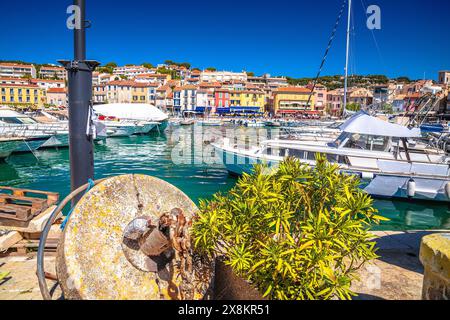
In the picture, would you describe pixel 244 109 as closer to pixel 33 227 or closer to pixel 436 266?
pixel 33 227

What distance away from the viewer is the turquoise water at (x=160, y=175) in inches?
484

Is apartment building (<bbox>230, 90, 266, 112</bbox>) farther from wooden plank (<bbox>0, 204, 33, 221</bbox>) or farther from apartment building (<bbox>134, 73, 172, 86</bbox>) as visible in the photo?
wooden plank (<bbox>0, 204, 33, 221</bbox>)

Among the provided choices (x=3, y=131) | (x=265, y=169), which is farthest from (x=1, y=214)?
(x=3, y=131)

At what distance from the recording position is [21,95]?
92188mm

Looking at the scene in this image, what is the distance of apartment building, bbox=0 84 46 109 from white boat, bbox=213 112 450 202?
92725 millimetres

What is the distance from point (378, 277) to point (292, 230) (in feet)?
7.10

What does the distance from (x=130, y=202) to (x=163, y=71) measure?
150 m

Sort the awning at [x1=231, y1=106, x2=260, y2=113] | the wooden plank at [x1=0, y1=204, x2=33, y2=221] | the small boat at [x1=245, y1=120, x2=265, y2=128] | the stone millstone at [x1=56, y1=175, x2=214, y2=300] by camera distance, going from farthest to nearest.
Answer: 1. the awning at [x1=231, y1=106, x2=260, y2=113]
2. the small boat at [x1=245, y1=120, x2=265, y2=128]
3. the wooden plank at [x1=0, y1=204, x2=33, y2=221]
4. the stone millstone at [x1=56, y1=175, x2=214, y2=300]

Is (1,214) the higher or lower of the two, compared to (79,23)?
lower

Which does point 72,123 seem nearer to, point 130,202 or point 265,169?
point 130,202

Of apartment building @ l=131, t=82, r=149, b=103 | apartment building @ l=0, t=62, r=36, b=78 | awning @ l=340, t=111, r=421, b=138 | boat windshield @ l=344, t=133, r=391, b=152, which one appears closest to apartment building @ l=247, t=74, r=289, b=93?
apartment building @ l=131, t=82, r=149, b=103

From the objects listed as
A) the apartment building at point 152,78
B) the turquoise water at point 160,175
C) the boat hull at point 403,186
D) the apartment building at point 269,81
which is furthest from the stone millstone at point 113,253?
the apartment building at point 269,81

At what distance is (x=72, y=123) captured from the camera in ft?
13.9

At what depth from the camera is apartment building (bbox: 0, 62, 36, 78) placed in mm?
127719
